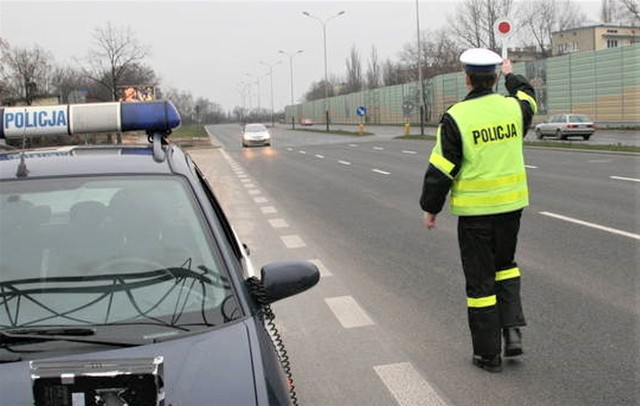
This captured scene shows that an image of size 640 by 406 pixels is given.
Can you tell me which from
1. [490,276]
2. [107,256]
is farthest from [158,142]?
[490,276]

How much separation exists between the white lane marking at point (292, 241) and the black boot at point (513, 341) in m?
4.53

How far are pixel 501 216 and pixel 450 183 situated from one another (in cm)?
39

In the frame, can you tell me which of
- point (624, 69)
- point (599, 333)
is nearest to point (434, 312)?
point (599, 333)

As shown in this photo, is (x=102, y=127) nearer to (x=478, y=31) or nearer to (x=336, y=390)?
(x=336, y=390)

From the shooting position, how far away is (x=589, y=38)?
339 ft

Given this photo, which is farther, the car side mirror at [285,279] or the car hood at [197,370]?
the car side mirror at [285,279]

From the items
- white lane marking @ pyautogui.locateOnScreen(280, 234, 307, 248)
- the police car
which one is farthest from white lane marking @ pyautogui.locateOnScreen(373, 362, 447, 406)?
white lane marking @ pyautogui.locateOnScreen(280, 234, 307, 248)

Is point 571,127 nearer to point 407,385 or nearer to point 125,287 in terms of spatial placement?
point 407,385

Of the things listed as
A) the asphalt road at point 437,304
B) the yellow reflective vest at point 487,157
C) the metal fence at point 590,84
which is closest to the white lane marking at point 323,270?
the asphalt road at point 437,304

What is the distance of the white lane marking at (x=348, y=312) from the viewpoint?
5508 mm

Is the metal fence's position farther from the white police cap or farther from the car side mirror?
the car side mirror

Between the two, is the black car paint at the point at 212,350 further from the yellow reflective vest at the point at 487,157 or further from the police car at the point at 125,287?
the yellow reflective vest at the point at 487,157

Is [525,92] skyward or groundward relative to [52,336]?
skyward

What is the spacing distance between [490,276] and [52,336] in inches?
113
